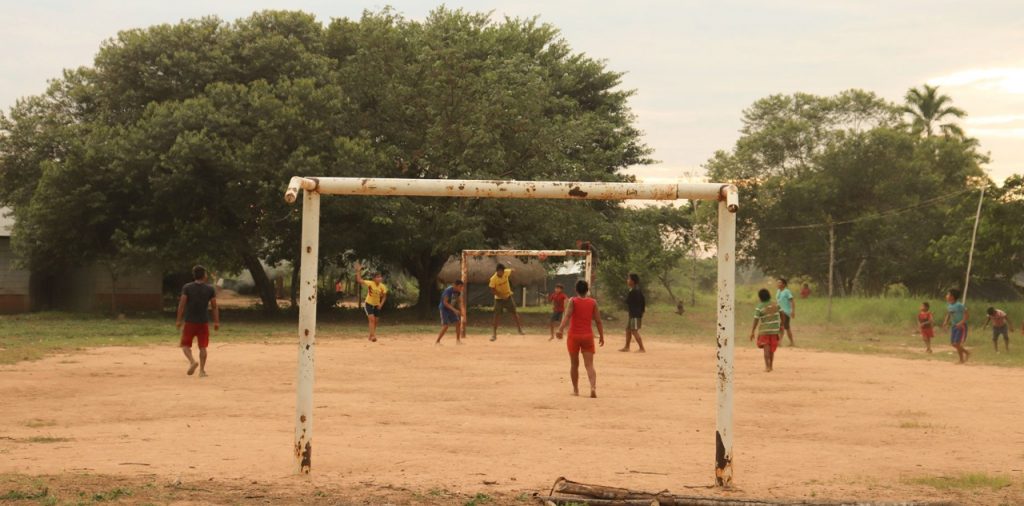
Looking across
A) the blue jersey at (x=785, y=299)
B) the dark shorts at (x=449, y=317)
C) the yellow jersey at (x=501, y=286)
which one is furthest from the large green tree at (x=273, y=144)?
the blue jersey at (x=785, y=299)

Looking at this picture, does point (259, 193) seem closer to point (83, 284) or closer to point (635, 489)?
point (83, 284)

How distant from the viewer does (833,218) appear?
186ft

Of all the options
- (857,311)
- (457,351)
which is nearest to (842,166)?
(857,311)

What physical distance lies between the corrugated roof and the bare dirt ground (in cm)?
1822

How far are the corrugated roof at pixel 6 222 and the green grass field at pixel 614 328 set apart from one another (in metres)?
3.07

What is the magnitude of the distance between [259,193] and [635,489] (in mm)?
25150

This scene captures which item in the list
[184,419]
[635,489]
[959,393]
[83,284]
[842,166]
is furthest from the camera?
[842,166]

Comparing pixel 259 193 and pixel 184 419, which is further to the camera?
pixel 259 193

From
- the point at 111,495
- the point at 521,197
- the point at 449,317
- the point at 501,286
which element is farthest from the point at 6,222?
the point at 521,197

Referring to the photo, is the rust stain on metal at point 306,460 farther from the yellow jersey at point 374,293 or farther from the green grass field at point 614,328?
the yellow jersey at point 374,293

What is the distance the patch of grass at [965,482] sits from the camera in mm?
9141

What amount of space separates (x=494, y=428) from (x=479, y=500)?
3.89 meters

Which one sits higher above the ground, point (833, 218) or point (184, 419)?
point (833, 218)

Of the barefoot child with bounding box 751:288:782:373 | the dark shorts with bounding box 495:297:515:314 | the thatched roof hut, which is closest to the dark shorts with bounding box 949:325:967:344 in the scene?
the barefoot child with bounding box 751:288:782:373
